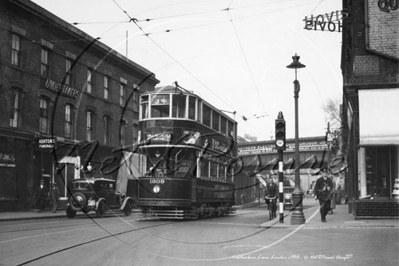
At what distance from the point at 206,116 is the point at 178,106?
80.6 inches

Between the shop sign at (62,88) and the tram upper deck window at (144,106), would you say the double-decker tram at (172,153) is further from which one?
the shop sign at (62,88)

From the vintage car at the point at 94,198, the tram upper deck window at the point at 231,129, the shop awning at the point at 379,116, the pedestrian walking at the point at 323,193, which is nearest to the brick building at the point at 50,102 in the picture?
the vintage car at the point at 94,198

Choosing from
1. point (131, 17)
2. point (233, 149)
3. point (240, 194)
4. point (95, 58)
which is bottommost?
point (240, 194)

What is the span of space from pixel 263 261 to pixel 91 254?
3028 mm

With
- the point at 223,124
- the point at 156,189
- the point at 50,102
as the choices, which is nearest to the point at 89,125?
the point at 50,102

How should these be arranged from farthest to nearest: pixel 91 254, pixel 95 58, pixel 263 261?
pixel 95 58
pixel 91 254
pixel 263 261

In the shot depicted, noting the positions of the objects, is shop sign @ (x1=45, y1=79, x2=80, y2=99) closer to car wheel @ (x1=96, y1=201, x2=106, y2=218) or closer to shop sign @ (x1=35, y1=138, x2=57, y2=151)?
shop sign @ (x1=35, y1=138, x2=57, y2=151)

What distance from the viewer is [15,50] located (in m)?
27.5

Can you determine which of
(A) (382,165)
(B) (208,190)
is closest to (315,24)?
(A) (382,165)

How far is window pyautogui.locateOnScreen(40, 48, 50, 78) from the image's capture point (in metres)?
30.0

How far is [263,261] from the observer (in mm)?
8523

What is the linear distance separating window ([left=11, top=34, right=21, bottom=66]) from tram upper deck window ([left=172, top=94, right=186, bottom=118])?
1153cm

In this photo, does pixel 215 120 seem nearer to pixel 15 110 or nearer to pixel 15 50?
pixel 15 110

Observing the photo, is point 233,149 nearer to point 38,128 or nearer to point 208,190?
point 208,190
